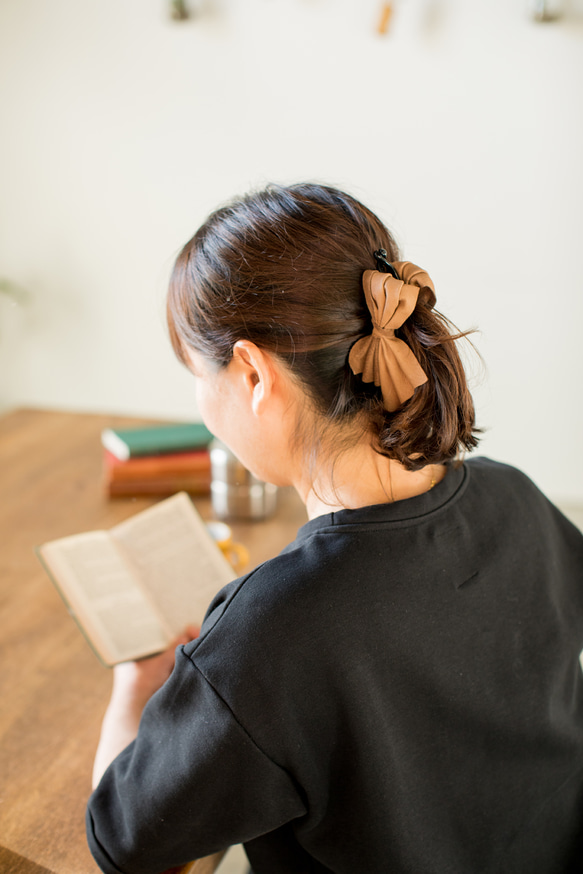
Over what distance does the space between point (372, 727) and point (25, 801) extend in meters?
0.43

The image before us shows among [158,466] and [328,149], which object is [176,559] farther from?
[328,149]

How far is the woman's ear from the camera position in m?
0.69

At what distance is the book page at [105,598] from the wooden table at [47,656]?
6 centimetres

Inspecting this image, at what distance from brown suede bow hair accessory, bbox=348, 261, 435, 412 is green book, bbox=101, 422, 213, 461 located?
85 centimetres

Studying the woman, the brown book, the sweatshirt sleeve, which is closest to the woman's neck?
the woman

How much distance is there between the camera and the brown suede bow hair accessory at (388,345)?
0.64m

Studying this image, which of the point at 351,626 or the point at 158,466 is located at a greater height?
the point at 351,626

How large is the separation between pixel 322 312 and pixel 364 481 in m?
0.19

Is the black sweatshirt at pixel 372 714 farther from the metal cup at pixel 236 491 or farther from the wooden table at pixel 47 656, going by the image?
the metal cup at pixel 236 491

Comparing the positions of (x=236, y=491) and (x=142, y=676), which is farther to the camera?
(x=236, y=491)

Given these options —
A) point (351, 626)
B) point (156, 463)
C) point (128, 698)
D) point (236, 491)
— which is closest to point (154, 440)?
point (156, 463)

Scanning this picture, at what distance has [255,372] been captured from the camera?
73 centimetres

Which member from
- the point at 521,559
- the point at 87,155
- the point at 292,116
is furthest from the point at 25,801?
the point at 87,155

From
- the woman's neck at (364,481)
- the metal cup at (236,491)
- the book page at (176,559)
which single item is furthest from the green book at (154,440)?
the woman's neck at (364,481)
